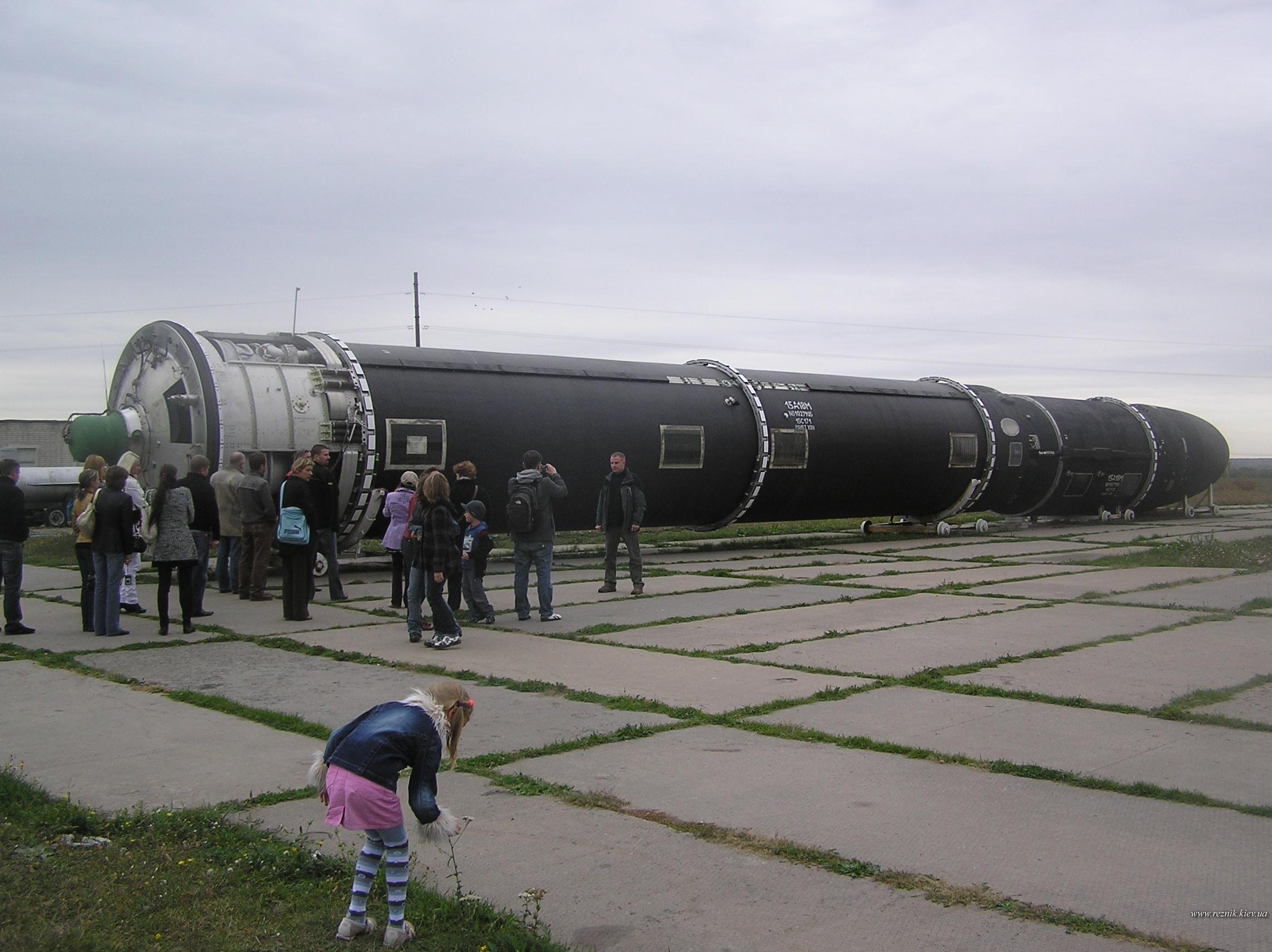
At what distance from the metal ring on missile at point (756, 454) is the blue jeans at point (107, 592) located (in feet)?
34.4

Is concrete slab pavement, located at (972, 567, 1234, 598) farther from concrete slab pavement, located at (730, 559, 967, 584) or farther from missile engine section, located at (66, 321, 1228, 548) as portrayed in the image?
missile engine section, located at (66, 321, 1228, 548)

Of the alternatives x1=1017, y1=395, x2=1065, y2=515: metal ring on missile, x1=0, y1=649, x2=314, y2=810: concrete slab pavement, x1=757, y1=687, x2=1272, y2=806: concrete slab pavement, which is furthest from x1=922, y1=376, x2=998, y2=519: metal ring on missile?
x1=0, y1=649, x2=314, y2=810: concrete slab pavement

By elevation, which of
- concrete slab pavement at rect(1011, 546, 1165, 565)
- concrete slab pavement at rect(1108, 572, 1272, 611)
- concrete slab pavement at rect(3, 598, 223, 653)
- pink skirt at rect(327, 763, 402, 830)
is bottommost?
concrete slab pavement at rect(3, 598, 223, 653)

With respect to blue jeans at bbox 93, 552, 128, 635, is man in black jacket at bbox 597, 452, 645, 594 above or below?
above

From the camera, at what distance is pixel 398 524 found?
456 inches

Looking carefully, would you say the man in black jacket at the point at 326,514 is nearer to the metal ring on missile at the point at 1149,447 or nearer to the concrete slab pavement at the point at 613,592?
the concrete slab pavement at the point at 613,592

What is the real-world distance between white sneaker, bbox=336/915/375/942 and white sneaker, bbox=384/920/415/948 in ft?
0.24

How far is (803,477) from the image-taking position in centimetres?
1869

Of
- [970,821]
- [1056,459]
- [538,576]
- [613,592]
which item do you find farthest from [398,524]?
[1056,459]

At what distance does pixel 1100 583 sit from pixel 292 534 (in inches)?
383

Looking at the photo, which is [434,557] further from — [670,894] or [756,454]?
[756,454]

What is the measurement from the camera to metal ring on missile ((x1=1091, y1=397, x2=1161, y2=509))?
1023 inches

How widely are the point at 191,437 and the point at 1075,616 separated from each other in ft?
34.6

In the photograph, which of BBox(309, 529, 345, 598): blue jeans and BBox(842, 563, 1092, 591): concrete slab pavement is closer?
BBox(309, 529, 345, 598): blue jeans
